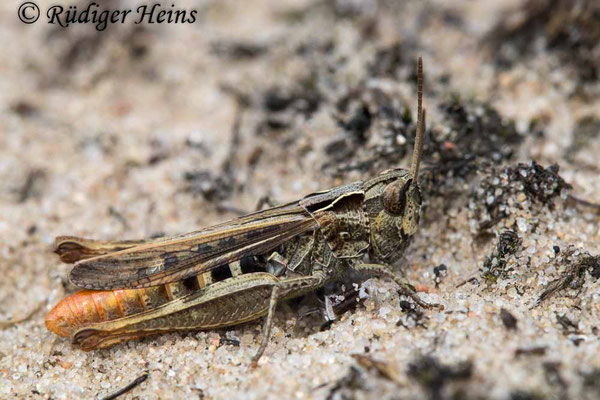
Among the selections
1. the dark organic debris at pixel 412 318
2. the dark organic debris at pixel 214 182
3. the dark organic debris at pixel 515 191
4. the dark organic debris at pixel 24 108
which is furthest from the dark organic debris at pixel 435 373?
the dark organic debris at pixel 24 108

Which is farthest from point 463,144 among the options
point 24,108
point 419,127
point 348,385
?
point 24,108

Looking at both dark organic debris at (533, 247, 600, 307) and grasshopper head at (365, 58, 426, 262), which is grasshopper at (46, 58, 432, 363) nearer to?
grasshopper head at (365, 58, 426, 262)

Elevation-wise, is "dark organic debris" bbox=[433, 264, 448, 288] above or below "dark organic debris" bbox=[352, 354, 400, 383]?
above

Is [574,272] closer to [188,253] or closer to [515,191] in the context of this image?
[515,191]

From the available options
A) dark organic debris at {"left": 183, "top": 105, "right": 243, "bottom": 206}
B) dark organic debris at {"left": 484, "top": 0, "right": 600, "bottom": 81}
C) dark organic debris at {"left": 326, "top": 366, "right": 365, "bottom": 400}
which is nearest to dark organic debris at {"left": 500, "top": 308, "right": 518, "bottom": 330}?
dark organic debris at {"left": 326, "top": 366, "right": 365, "bottom": 400}

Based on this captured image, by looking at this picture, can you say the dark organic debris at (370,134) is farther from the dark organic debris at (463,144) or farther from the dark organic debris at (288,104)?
the dark organic debris at (288,104)

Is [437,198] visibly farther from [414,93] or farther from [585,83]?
[585,83]
